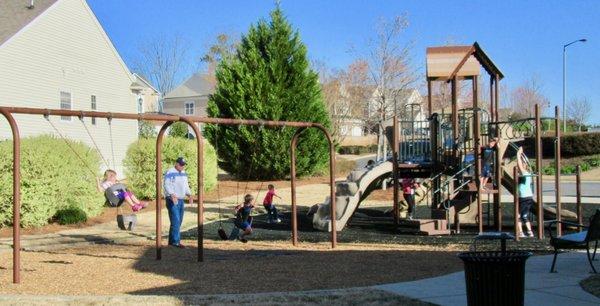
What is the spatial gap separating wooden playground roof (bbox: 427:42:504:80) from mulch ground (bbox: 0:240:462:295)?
18.4 feet

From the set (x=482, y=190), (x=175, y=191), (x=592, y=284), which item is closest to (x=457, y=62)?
(x=482, y=190)

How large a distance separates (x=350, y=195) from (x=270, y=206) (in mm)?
2653

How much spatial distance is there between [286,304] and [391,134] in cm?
1110

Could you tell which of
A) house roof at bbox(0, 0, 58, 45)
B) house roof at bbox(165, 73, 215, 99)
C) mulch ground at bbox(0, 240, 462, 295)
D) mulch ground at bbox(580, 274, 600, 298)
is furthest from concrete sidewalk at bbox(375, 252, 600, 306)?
house roof at bbox(165, 73, 215, 99)

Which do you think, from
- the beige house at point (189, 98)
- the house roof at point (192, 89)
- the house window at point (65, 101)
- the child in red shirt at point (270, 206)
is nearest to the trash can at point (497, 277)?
the child in red shirt at point (270, 206)

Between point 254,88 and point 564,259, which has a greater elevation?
point 254,88

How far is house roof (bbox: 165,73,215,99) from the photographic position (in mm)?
78050

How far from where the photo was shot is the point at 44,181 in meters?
15.6

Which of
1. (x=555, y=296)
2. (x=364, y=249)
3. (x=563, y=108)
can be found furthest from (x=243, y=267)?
(x=563, y=108)

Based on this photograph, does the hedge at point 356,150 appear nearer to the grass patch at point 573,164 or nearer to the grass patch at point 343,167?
the grass patch at point 573,164

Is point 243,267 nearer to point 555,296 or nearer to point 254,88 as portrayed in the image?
point 555,296

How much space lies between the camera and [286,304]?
7.19 m

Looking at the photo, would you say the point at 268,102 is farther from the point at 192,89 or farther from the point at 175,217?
the point at 192,89

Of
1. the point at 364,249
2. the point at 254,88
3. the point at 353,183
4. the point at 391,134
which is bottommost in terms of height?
the point at 364,249
